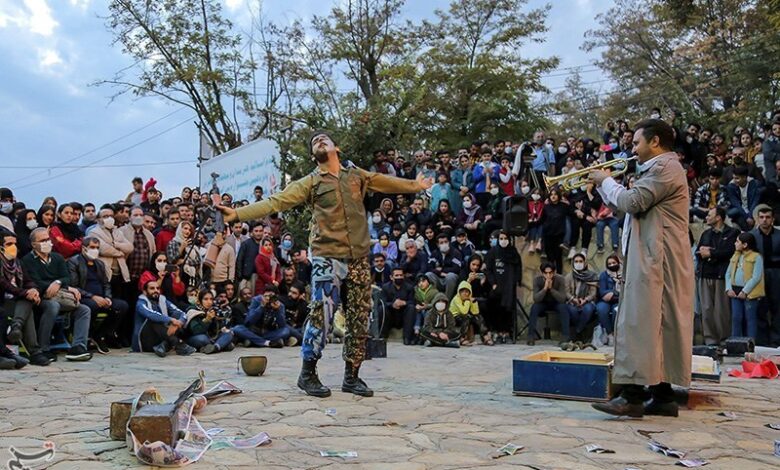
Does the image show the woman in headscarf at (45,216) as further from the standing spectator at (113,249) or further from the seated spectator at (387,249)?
the seated spectator at (387,249)

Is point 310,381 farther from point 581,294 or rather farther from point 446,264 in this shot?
point 446,264

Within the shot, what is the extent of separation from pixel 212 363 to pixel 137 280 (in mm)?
2430

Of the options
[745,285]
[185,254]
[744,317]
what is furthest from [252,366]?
[744,317]

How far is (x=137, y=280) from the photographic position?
10.5 metres

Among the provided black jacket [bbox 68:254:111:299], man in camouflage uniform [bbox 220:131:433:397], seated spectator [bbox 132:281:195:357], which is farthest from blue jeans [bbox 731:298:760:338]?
black jacket [bbox 68:254:111:299]

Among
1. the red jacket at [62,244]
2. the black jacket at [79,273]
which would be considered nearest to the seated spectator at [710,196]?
the black jacket at [79,273]

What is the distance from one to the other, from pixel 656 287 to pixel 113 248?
7.59 m

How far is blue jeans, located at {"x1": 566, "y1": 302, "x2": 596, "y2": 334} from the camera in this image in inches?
454

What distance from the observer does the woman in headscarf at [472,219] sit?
44.0ft

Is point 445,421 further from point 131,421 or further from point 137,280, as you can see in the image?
point 137,280

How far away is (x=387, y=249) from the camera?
1328 centimetres

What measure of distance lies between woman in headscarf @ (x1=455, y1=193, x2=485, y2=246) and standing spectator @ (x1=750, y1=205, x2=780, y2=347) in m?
4.72

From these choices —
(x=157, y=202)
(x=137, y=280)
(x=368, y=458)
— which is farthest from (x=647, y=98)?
(x=368, y=458)

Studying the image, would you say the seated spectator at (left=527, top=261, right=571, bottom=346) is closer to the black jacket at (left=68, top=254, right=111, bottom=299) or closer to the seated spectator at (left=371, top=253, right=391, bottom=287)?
the seated spectator at (left=371, top=253, right=391, bottom=287)
